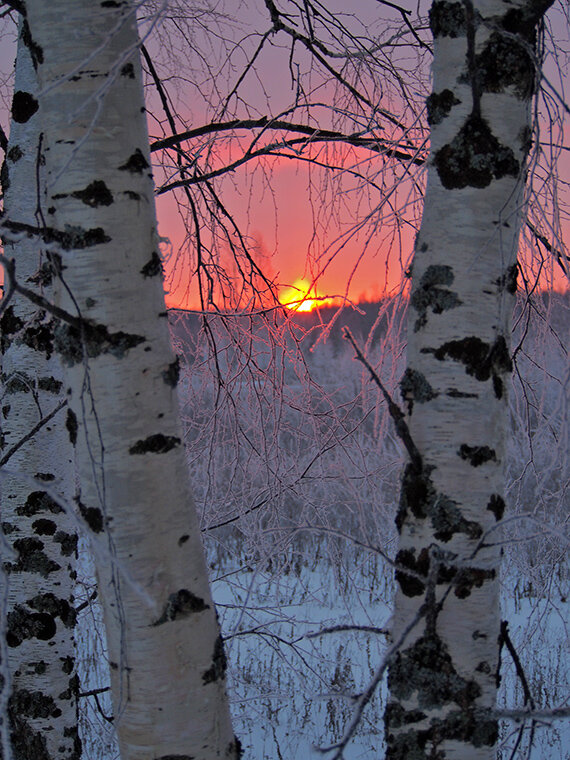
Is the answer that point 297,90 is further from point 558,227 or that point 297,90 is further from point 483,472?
point 483,472

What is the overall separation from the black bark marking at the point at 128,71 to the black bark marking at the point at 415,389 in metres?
0.80

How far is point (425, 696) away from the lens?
1.25 m

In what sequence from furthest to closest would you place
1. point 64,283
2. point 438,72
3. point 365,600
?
1. point 365,600
2. point 438,72
3. point 64,283

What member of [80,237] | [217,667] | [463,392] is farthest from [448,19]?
[217,667]

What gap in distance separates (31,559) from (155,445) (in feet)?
4.10

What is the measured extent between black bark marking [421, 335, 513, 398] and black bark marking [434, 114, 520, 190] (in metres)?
0.31

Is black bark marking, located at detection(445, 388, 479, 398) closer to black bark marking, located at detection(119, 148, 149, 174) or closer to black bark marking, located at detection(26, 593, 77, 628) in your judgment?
black bark marking, located at detection(119, 148, 149, 174)

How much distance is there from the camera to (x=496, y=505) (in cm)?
131

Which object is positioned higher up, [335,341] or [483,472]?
[335,341]

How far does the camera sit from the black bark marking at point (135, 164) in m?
1.25

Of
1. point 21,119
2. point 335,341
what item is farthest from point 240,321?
point 335,341

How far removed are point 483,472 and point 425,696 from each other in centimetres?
44

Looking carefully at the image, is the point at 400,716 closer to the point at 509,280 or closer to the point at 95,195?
the point at 509,280

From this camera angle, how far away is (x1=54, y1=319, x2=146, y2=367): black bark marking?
3.98ft
